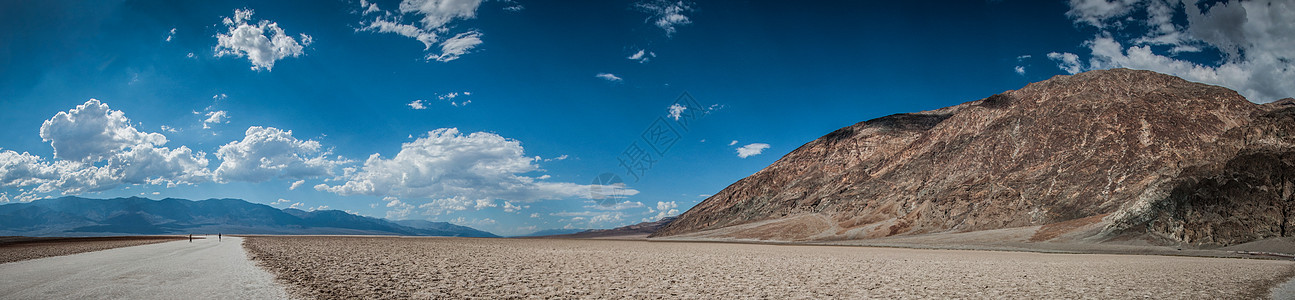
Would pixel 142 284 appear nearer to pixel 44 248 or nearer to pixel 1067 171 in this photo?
pixel 44 248

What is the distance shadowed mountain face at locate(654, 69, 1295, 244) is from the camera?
49375mm

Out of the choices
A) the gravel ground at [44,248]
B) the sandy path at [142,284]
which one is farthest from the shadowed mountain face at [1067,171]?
the gravel ground at [44,248]

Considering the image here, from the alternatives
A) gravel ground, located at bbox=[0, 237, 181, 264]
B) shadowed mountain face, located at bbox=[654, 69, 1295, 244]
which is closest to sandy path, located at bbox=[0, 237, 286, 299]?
gravel ground, located at bbox=[0, 237, 181, 264]

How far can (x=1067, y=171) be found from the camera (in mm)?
70562

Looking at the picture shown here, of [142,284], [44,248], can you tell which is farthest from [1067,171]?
[44,248]

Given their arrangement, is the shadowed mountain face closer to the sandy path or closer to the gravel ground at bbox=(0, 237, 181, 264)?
the sandy path

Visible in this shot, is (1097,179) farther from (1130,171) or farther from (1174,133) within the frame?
(1174,133)

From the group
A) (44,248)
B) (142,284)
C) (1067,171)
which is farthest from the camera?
(1067,171)

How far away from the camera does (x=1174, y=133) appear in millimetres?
66375

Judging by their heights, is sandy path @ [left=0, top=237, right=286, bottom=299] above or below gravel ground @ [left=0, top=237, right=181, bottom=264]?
above

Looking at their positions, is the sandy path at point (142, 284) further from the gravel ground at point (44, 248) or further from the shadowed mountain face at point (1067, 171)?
the shadowed mountain face at point (1067, 171)

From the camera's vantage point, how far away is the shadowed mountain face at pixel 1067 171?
49.4 m

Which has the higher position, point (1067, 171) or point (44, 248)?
point (1067, 171)

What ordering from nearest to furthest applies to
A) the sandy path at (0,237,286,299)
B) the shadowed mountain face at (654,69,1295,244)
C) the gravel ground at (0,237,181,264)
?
1. the sandy path at (0,237,286,299)
2. the gravel ground at (0,237,181,264)
3. the shadowed mountain face at (654,69,1295,244)
